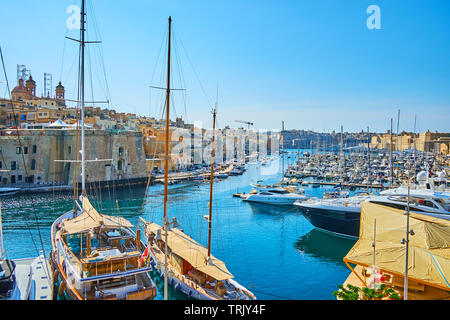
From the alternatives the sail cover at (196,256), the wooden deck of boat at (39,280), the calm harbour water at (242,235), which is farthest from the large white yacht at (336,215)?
the wooden deck of boat at (39,280)

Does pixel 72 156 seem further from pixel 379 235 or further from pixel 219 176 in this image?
pixel 379 235

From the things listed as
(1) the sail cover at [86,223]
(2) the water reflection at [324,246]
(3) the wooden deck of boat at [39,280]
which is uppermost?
(1) the sail cover at [86,223]

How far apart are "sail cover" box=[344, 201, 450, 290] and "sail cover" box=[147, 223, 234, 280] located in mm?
2871

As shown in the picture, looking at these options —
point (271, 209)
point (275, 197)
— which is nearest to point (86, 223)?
point (271, 209)

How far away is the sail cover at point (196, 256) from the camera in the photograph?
8.26 m

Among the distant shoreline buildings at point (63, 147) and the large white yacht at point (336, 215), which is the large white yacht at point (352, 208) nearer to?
the large white yacht at point (336, 215)

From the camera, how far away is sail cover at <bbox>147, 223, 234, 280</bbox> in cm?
826

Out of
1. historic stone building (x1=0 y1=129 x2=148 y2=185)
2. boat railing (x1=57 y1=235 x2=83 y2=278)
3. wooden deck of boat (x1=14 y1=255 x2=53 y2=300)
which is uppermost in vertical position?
historic stone building (x1=0 y1=129 x2=148 y2=185)

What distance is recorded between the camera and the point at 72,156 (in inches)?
1045

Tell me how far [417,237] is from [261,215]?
12.1 metres

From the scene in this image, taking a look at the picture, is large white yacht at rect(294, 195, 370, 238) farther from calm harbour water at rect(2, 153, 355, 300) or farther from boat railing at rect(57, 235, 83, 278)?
boat railing at rect(57, 235, 83, 278)

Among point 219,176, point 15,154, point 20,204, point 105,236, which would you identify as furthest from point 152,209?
point 219,176

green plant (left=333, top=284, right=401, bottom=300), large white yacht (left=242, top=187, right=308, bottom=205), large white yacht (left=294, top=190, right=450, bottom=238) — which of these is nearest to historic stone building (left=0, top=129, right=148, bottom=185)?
large white yacht (left=242, top=187, right=308, bottom=205)

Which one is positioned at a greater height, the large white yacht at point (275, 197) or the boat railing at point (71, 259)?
the boat railing at point (71, 259)
